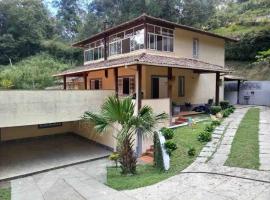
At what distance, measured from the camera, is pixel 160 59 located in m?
15.3

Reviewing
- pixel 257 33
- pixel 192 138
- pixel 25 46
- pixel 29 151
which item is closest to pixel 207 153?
pixel 192 138

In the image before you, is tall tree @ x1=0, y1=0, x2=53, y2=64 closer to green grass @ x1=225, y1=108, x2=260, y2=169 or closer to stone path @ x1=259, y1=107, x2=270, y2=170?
green grass @ x1=225, y1=108, x2=260, y2=169

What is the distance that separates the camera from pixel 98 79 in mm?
22516

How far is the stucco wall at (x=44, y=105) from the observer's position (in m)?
11.5

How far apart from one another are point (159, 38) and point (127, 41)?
8.24 ft

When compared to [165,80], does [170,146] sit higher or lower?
lower

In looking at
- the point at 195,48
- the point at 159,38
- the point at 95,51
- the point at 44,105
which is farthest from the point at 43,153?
the point at 195,48

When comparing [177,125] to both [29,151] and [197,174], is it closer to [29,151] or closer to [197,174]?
[197,174]

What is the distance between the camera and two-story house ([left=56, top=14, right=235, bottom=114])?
16.9 metres

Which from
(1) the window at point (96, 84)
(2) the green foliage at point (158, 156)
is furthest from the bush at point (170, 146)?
(1) the window at point (96, 84)

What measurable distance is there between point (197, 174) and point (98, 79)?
15120 millimetres

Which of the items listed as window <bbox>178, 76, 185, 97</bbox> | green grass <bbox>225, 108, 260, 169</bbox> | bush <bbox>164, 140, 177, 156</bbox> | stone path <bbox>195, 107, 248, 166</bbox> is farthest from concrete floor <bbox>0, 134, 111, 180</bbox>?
window <bbox>178, 76, 185, 97</bbox>

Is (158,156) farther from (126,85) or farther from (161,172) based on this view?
(126,85)

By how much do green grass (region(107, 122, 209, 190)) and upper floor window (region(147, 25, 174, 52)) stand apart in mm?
6702
